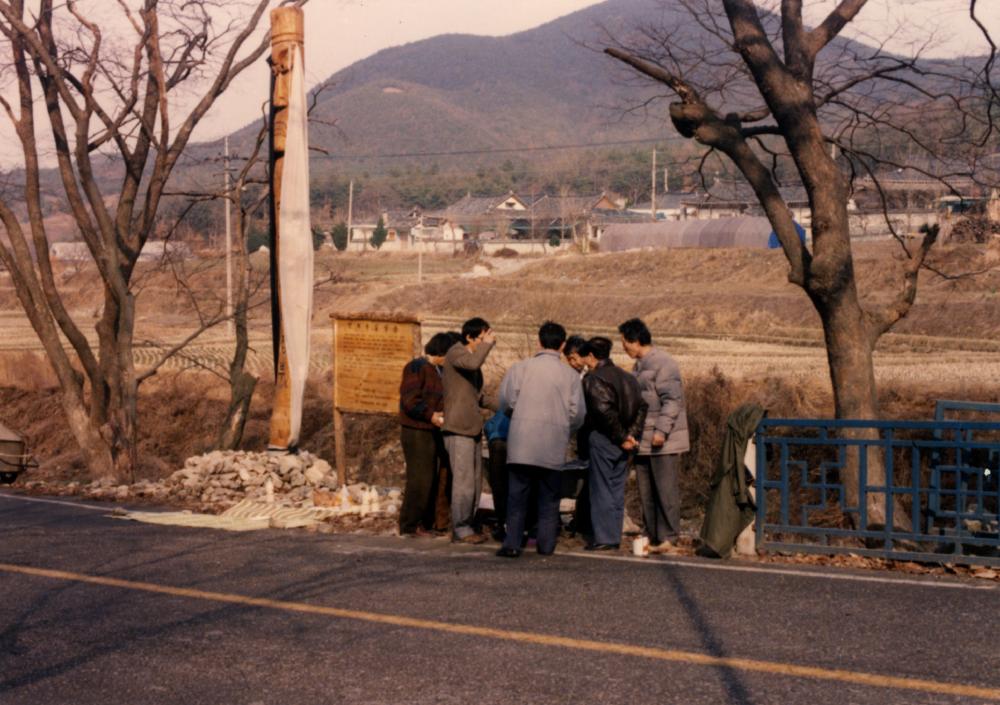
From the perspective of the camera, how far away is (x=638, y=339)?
1225 centimetres

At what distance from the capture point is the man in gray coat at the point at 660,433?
12156mm

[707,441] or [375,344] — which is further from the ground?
[375,344]

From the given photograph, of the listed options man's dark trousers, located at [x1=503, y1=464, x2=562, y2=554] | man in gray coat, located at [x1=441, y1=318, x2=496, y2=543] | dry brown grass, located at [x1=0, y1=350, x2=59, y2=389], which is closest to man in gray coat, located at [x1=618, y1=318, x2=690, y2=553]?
man's dark trousers, located at [x1=503, y1=464, x2=562, y2=554]

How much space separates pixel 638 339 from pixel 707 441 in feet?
43.5

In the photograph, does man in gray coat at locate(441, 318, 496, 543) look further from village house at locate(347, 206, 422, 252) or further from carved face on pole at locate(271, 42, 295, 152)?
village house at locate(347, 206, 422, 252)

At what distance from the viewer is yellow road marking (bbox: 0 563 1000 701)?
6609 mm

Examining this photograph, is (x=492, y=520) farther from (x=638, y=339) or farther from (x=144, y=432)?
(x=144, y=432)

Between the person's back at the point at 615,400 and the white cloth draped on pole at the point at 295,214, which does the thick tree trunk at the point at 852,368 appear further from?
the white cloth draped on pole at the point at 295,214

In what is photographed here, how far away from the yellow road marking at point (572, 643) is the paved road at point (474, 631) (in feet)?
0.06

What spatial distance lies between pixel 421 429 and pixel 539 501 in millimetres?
1715

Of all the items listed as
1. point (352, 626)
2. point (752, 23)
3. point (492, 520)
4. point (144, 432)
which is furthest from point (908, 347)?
point (352, 626)

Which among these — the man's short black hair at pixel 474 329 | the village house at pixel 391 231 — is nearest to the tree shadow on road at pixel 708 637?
the man's short black hair at pixel 474 329

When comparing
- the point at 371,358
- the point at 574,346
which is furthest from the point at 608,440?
the point at 371,358

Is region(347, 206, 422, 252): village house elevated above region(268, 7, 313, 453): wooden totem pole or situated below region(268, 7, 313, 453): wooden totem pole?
above
